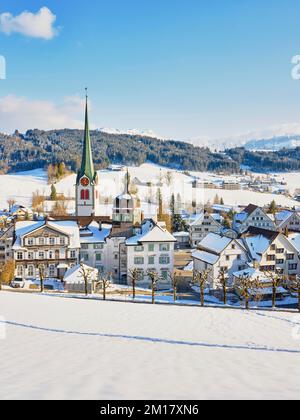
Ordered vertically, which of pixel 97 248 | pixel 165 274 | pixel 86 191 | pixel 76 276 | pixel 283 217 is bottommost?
pixel 165 274

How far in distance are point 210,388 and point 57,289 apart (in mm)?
27426

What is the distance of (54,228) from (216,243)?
15.3 meters

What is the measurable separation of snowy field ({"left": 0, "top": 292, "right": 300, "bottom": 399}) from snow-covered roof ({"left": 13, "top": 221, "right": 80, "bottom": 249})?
16.4m

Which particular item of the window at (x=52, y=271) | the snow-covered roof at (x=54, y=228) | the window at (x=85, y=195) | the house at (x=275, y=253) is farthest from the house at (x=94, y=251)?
the window at (x=85, y=195)

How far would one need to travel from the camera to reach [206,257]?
36.7 m

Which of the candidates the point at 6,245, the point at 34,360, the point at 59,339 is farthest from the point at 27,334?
the point at 6,245

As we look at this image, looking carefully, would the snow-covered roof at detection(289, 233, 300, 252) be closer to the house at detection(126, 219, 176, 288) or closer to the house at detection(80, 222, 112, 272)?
the house at detection(126, 219, 176, 288)

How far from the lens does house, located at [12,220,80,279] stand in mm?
36469

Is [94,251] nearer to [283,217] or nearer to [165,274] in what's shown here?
[165,274]

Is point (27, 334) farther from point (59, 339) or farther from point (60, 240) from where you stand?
point (60, 240)

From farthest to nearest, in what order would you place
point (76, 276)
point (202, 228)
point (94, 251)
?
point (202, 228) < point (94, 251) < point (76, 276)

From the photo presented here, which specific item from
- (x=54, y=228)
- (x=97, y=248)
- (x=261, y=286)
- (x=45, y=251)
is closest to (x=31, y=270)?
(x=45, y=251)

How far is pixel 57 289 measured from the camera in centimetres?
3309

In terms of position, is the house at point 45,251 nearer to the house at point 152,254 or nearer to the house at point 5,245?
the house at point 5,245
